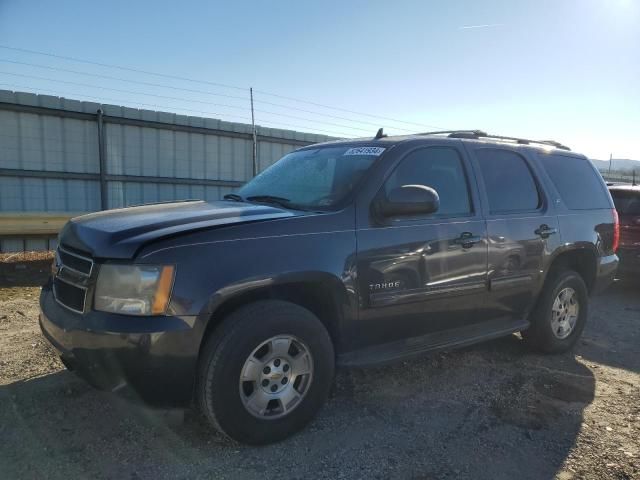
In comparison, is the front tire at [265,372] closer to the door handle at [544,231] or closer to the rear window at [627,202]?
the door handle at [544,231]

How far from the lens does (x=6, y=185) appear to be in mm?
8953

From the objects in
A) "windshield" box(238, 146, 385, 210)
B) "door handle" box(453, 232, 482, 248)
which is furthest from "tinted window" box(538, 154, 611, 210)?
"windshield" box(238, 146, 385, 210)

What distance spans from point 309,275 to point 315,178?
108 centimetres

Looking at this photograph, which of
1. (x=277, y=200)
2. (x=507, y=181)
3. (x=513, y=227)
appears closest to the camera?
(x=277, y=200)

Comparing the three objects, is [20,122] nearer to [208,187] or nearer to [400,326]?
[208,187]

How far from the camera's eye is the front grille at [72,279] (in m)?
2.82

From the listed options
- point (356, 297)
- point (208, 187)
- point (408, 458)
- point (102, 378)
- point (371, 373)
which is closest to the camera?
point (102, 378)

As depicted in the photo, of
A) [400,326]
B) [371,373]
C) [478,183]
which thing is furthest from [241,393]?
[478,183]

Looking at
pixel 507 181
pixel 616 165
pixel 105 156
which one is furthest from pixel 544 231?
pixel 616 165

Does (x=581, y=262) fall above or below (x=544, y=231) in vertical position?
below

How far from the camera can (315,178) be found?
3.87 meters

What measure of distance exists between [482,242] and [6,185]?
28.0 ft

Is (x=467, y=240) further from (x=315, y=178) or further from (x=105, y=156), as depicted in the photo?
(x=105, y=156)

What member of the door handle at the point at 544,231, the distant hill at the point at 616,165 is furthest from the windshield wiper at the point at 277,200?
the distant hill at the point at 616,165
